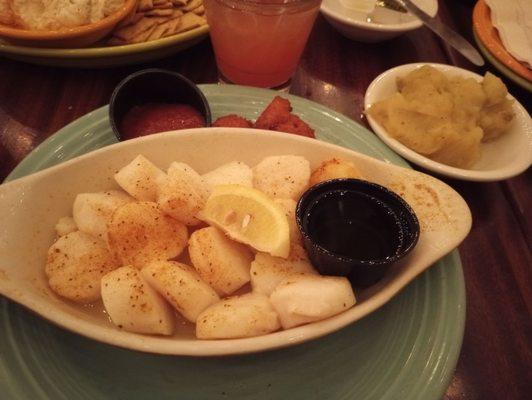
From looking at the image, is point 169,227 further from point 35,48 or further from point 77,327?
point 35,48

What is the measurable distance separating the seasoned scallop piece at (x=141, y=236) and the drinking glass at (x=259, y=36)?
0.78m

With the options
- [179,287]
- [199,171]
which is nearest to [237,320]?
[179,287]

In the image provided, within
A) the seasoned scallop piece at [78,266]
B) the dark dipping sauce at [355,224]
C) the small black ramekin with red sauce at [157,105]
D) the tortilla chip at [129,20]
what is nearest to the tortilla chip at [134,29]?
the tortilla chip at [129,20]

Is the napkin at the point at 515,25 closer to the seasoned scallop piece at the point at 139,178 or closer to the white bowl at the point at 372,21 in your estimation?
the white bowl at the point at 372,21

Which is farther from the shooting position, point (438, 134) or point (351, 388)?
point (438, 134)

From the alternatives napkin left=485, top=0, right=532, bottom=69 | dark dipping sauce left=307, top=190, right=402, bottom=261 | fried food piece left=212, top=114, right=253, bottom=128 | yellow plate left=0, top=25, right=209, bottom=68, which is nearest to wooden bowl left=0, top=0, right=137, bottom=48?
yellow plate left=0, top=25, right=209, bottom=68

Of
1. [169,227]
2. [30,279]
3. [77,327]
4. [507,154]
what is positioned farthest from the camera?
[507,154]

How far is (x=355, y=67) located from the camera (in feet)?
6.14

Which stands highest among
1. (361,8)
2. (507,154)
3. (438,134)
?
(361,8)

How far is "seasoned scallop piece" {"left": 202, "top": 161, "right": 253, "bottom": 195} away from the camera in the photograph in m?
1.09

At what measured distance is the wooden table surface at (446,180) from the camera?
108 centimetres

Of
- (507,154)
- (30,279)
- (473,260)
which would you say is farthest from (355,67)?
(30,279)

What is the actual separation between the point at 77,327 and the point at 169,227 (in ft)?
0.98

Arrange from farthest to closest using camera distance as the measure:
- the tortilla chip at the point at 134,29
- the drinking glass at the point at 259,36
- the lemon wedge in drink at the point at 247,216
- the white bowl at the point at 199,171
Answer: the tortilla chip at the point at 134,29, the drinking glass at the point at 259,36, the lemon wedge in drink at the point at 247,216, the white bowl at the point at 199,171
